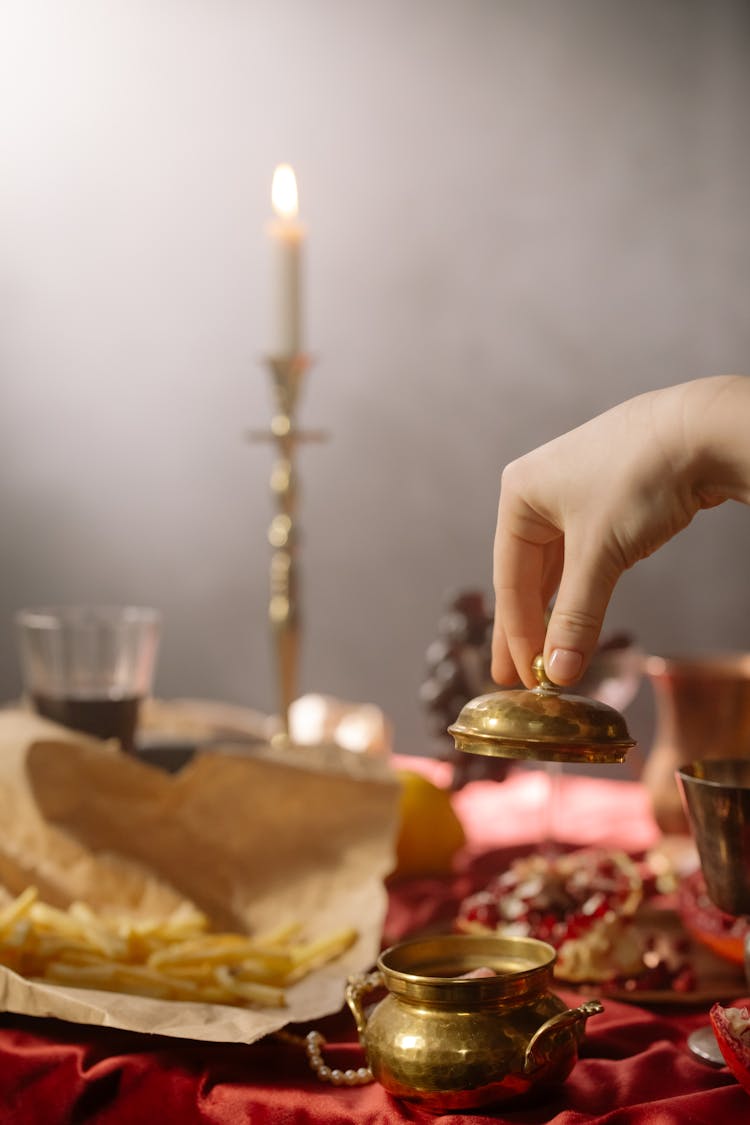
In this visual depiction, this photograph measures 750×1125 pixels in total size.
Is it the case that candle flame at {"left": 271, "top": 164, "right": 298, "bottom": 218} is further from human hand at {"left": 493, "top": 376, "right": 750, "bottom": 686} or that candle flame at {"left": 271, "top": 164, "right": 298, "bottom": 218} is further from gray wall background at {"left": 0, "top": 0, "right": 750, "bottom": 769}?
gray wall background at {"left": 0, "top": 0, "right": 750, "bottom": 769}

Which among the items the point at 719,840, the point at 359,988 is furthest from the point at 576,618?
the point at 359,988

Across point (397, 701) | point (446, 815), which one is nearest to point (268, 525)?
point (397, 701)

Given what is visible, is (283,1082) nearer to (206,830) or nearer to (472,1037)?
(472,1037)

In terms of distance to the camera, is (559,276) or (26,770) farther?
(559,276)

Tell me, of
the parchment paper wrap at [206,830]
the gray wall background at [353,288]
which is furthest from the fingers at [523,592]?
the gray wall background at [353,288]

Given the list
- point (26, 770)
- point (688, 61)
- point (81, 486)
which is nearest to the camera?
point (26, 770)

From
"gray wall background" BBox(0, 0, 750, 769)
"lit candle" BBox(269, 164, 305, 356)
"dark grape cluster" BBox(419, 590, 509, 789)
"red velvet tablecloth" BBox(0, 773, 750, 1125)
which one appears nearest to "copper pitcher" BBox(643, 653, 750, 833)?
"dark grape cluster" BBox(419, 590, 509, 789)

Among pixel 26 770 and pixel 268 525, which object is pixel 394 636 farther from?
pixel 26 770
